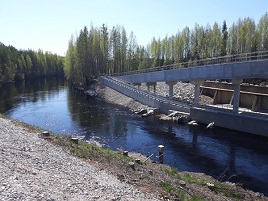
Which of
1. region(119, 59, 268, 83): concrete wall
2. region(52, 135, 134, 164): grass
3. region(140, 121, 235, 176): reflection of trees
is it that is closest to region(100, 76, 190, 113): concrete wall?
region(119, 59, 268, 83): concrete wall

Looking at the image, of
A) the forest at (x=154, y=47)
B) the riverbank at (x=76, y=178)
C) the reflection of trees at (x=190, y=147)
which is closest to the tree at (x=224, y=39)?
the forest at (x=154, y=47)

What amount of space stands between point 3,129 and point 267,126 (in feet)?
80.1

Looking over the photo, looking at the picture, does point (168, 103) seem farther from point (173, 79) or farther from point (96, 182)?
point (96, 182)

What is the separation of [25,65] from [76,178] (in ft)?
360

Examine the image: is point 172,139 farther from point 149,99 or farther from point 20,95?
point 20,95

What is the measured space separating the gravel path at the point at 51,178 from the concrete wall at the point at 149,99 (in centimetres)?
2650

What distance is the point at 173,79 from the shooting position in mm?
41031

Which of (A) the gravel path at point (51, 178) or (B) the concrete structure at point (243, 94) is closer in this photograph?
(A) the gravel path at point (51, 178)

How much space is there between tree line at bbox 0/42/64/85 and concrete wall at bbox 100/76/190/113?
1855 inches

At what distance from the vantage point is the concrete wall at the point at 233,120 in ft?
91.8

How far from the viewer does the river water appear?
19.4 meters

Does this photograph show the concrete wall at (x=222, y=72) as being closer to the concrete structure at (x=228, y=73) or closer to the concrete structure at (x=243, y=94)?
the concrete structure at (x=228, y=73)

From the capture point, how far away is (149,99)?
4438 cm

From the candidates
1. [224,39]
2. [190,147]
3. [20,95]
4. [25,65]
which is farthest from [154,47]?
[190,147]
